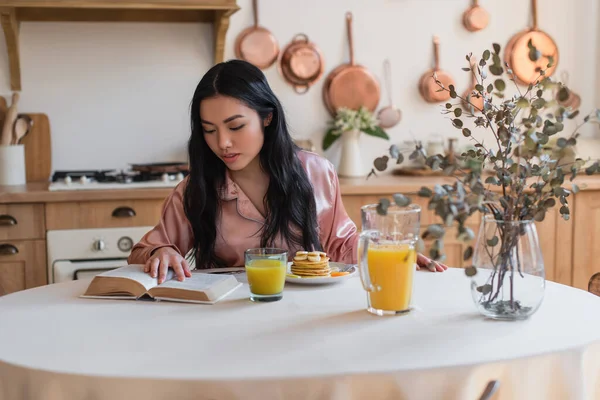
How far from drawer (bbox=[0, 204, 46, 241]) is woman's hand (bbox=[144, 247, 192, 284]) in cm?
137

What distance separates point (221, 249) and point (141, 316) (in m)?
0.62

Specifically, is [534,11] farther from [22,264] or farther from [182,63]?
[22,264]

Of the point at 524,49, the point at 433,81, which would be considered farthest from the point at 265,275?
the point at 524,49

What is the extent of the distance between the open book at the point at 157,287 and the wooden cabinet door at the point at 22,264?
1.44 meters

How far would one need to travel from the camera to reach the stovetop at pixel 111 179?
2.93 meters

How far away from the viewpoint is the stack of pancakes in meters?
1.58

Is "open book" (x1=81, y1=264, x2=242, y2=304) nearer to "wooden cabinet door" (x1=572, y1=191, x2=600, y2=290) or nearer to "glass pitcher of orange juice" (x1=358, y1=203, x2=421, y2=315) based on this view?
"glass pitcher of orange juice" (x1=358, y1=203, x2=421, y2=315)

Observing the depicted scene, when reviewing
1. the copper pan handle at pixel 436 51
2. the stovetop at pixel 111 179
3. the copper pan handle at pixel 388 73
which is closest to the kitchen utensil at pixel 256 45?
the copper pan handle at pixel 388 73

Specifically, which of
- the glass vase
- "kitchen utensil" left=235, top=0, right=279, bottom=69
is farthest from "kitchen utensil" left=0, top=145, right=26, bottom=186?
the glass vase

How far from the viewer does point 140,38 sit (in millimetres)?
3357

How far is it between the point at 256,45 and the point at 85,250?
130 cm

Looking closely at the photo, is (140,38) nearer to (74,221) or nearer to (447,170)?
(74,221)

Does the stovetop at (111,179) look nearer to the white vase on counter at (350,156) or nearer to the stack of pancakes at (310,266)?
the white vase on counter at (350,156)

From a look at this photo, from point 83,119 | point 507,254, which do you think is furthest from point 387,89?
point 507,254
